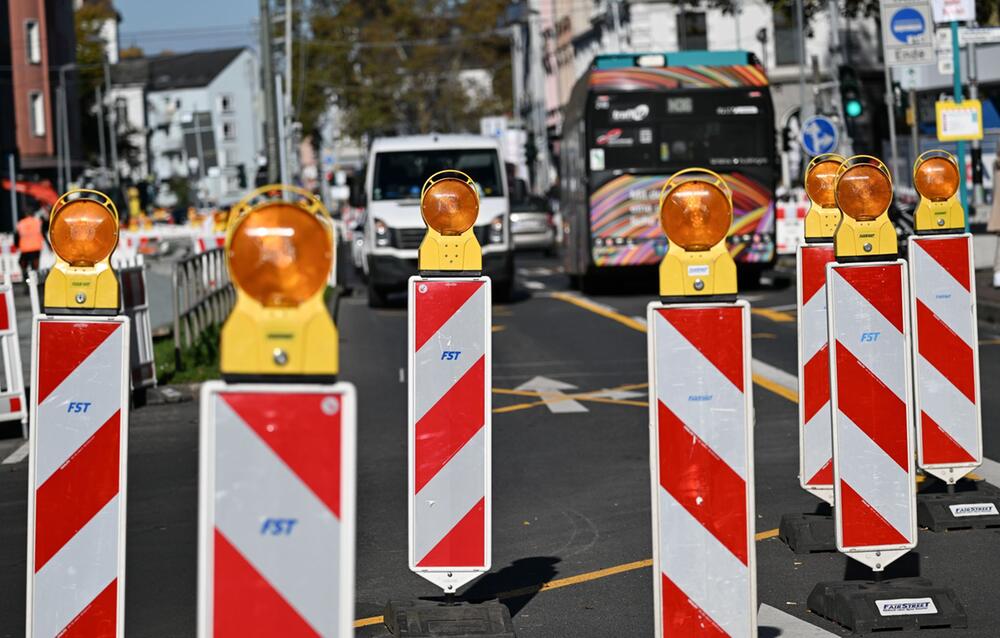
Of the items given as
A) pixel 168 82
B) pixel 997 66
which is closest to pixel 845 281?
pixel 997 66

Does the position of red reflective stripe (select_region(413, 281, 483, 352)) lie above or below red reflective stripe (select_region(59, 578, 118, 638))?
above

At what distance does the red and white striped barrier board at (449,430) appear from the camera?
674cm

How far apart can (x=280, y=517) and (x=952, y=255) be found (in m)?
5.38

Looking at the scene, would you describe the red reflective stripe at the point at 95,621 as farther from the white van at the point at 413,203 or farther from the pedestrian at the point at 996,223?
the white van at the point at 413,203

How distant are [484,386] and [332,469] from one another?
277 cm

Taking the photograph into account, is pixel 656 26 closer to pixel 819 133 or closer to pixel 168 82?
pixel 819 133

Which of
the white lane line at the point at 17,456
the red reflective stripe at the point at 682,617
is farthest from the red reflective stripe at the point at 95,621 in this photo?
the white lane line at the point at 17,456

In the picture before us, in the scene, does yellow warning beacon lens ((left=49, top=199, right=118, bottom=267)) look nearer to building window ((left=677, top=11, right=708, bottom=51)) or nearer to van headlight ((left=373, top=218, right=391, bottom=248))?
van headlight ((left=373, top=218, right=391, bottom=248))

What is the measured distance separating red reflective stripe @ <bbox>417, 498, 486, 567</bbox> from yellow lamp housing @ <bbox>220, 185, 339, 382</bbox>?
8.82 feet

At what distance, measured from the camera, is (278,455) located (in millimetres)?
4051

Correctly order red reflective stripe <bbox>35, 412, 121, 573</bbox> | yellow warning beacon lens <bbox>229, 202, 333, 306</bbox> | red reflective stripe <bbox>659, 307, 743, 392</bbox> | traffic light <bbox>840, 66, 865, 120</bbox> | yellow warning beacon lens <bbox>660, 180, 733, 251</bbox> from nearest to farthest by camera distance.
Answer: yellow warning beacon lens <bbox>229, 202, 333, 306</bbox> → red reflective stripe <bbox>659, 307, 743, 392</bbox> → yellow warning beacon lens <bbox>660, 180, 733, 251</bbox> → red reflective stripe <bbox>35, 412, 121, 573</bbox> → traffic light <bbox>840, 66, 865, 120</bbox>

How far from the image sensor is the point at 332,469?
405 cm

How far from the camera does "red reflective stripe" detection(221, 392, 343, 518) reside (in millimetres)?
4023

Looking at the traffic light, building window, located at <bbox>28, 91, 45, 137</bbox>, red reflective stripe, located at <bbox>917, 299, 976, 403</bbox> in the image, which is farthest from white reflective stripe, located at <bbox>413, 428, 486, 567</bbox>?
building window, located at <bbox>28, 91, 45, 137</bbox>
